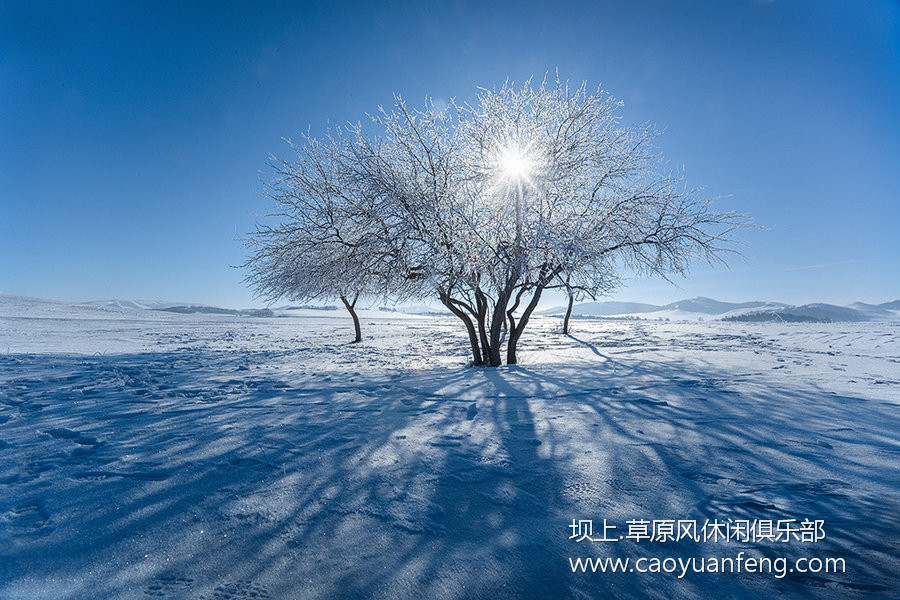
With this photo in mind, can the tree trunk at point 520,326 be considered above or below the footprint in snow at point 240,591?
above

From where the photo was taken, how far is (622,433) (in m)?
3.42

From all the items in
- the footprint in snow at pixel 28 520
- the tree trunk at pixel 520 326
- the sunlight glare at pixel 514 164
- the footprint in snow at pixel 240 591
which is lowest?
the footprint in snow at pixel 240 591

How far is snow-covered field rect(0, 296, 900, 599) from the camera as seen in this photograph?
65.6 inches

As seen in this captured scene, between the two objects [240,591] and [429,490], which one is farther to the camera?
[429,490]

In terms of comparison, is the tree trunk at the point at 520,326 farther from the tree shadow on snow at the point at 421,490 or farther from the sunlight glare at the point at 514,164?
the tree shadow on snow at the point at 421,490

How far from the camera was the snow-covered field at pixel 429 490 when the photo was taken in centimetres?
167

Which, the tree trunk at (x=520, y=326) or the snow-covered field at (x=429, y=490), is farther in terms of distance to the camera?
the tree trunk at (x=520, y=326)

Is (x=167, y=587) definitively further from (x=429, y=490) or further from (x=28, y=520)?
(x=429, y=490)

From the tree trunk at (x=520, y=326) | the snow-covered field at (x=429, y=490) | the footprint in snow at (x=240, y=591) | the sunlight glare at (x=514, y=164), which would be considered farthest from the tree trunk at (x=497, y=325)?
the footprint in snow at (x=240, y=591)

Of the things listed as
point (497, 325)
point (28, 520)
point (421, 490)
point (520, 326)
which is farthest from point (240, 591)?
point (520, 326)

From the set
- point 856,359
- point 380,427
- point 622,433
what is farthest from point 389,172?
point 856,359

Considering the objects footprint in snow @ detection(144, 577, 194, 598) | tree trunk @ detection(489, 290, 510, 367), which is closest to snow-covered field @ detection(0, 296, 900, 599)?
footprint in snow @ detection(144, 577, 194, 598)

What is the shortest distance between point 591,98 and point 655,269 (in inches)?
186

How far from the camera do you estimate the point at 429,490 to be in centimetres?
242
